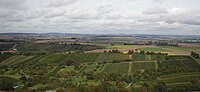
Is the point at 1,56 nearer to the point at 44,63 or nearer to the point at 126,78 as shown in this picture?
the point at 44,63

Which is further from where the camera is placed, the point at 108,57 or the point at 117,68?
the point at 108,57

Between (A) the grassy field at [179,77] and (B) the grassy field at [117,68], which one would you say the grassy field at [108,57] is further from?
(A) the grassy field at [179,77]

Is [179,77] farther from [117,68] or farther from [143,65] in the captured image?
[117,68]

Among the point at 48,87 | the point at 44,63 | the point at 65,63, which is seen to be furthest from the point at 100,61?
the point at 48,87

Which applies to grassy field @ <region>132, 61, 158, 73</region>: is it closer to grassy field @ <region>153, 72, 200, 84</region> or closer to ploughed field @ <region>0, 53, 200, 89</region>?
ploughed field @ <region>0, 53, 200, 89</region>

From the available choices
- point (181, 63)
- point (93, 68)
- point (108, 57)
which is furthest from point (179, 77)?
point (108, 57)

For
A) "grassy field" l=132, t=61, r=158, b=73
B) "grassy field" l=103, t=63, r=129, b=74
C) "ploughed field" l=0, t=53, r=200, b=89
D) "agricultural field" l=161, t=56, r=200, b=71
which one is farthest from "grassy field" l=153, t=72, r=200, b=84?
"grassy field" l=103, t=63, r=129, b=74

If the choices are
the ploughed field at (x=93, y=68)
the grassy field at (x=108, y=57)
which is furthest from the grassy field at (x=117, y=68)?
the grassy field at (x=108, y=57)
